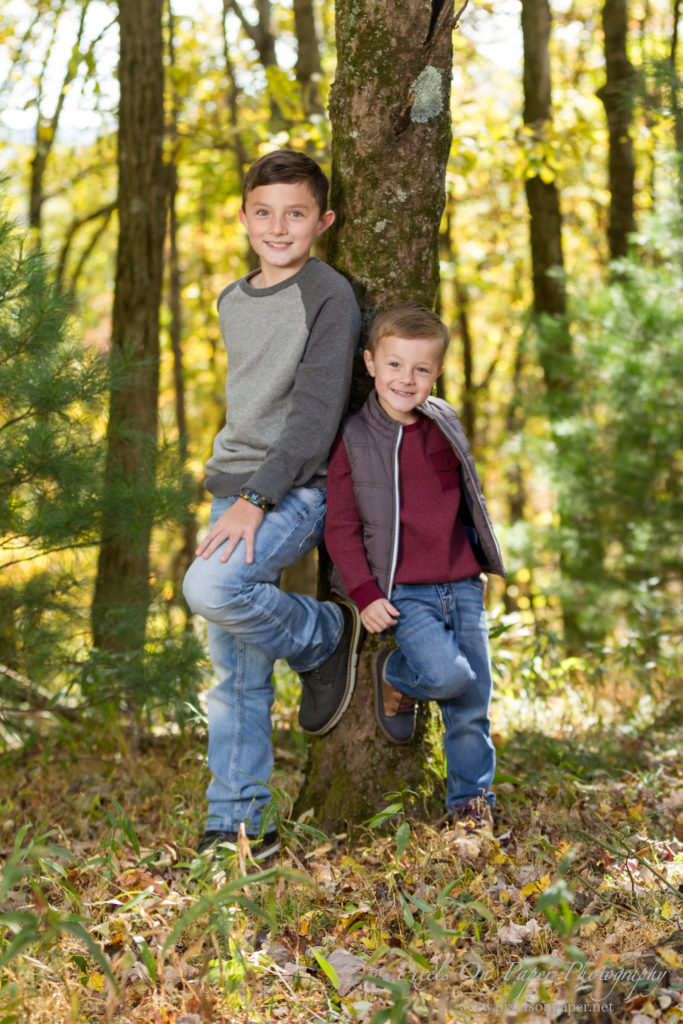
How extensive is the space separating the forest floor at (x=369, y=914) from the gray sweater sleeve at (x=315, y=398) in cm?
111

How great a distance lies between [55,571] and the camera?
3.93 m

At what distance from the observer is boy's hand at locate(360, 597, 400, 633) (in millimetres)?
2855

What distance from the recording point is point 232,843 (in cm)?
287

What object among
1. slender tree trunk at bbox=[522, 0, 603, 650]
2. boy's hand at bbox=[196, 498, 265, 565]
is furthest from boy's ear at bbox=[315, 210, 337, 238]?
slender tree trunk at bbox=[522, 0, 603, 650]

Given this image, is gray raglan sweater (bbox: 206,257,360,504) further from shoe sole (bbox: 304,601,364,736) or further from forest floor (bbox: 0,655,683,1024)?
forest floor (bbox: 0,655,683,1024)

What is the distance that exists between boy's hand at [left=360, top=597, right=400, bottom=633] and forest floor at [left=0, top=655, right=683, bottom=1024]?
56cm

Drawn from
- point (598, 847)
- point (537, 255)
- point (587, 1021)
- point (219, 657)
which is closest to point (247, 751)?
point (219, 657)

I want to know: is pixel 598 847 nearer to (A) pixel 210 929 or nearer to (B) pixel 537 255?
(A) pixel 210 929

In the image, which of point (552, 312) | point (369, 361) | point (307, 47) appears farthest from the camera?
point (552, 312)

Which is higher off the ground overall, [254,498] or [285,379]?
[285,379]

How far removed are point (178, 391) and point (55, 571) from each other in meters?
5.12

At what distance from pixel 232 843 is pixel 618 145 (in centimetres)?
879

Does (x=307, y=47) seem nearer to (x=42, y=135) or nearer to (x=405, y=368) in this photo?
(x=42, y=135)

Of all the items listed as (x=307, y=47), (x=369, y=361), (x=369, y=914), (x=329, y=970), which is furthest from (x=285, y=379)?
(x=307, y=47)
